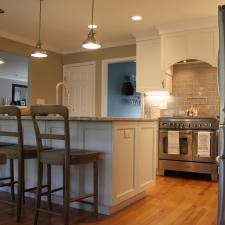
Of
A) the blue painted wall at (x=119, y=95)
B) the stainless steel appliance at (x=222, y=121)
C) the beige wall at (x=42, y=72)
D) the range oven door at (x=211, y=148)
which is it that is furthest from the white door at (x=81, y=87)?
the stainless steel appliance at (x=222, y=121)

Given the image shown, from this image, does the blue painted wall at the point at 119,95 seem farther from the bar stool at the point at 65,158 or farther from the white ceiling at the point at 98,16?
the bar stool at the point at 65,158

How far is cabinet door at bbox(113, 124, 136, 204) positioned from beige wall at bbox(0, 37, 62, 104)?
363cm

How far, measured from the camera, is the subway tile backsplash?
16.8 feet

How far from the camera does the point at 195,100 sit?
526 cm

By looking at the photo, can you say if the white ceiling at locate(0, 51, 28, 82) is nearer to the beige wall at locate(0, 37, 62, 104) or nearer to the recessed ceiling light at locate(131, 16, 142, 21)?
the beige wall at locate(0, 37, 62, 104)

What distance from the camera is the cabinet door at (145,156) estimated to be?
331cm

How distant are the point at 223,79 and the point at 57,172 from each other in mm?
2008

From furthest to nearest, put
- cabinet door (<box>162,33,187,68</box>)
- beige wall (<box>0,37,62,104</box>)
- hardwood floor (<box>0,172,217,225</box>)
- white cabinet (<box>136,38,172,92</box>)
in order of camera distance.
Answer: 1. beige wall (<box>0,37,62,104</box>)
2. white cabinet (<box>136,38,172,92</box>)
3. cabinet door (<box>162,33,187,68</box>)
4. hardwood floor (<box>0,172,217,225</box>)

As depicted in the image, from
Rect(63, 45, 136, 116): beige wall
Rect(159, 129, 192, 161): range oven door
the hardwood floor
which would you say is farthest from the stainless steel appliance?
Rect(63, 45, 136, 116): beige wall

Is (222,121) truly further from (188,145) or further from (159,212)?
(188,145)

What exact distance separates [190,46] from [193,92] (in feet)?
2.77

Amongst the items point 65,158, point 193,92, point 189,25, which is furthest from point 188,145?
point 65,158

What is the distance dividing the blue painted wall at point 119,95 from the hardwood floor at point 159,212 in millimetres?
3346

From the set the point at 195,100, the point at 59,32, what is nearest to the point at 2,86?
the point at 59,32
